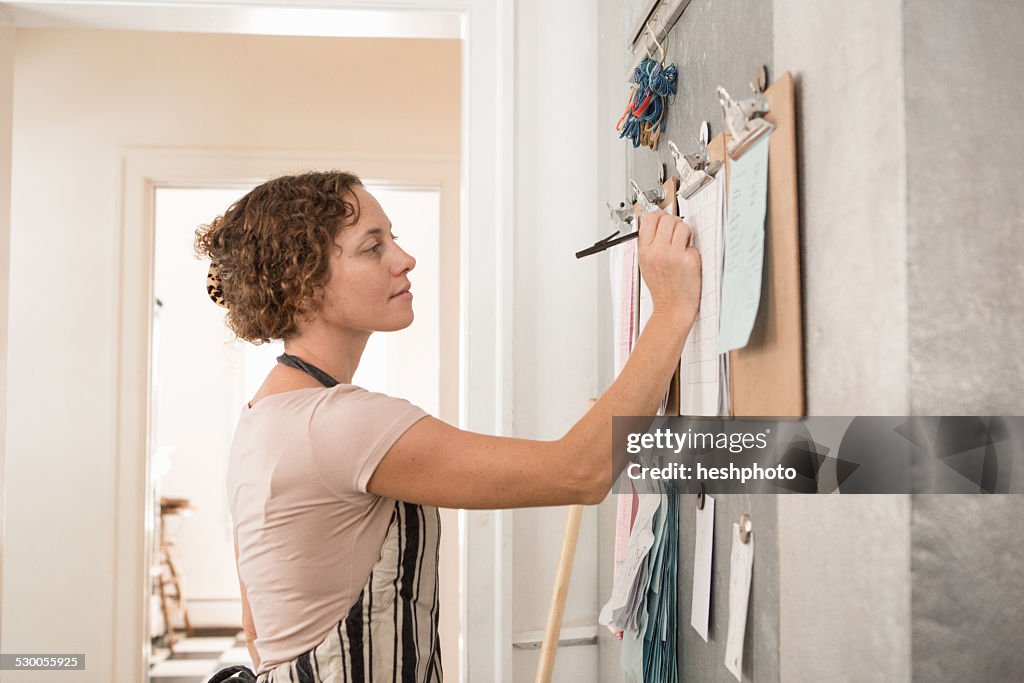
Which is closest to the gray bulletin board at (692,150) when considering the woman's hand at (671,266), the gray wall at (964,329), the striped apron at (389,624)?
the woman's hand at (671,266)

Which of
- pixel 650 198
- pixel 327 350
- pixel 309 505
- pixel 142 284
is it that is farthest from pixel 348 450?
pixel 142 284

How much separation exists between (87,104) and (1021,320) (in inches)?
111

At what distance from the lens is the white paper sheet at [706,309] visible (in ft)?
2.89

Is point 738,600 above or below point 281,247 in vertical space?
below

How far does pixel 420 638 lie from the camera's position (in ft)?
3.46

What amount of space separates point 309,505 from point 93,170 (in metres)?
2.14

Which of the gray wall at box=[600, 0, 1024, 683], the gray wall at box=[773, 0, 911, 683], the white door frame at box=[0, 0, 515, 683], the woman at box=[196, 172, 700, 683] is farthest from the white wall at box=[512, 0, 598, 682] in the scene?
the gray wall at box=[600, 0, 1024, 683]

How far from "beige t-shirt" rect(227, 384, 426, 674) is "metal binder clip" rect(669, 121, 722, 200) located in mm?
399

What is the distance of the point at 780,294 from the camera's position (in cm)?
75

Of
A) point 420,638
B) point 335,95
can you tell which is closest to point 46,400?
point 335,95

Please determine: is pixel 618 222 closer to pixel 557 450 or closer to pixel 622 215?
pixel 622 215

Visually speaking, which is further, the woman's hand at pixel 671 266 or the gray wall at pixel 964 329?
the woman's hand at pixel 671 266

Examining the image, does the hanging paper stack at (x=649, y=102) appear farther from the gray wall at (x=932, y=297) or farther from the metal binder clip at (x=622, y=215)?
the gray wall at (x=932, y=297)

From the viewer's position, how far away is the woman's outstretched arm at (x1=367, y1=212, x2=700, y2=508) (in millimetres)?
903
